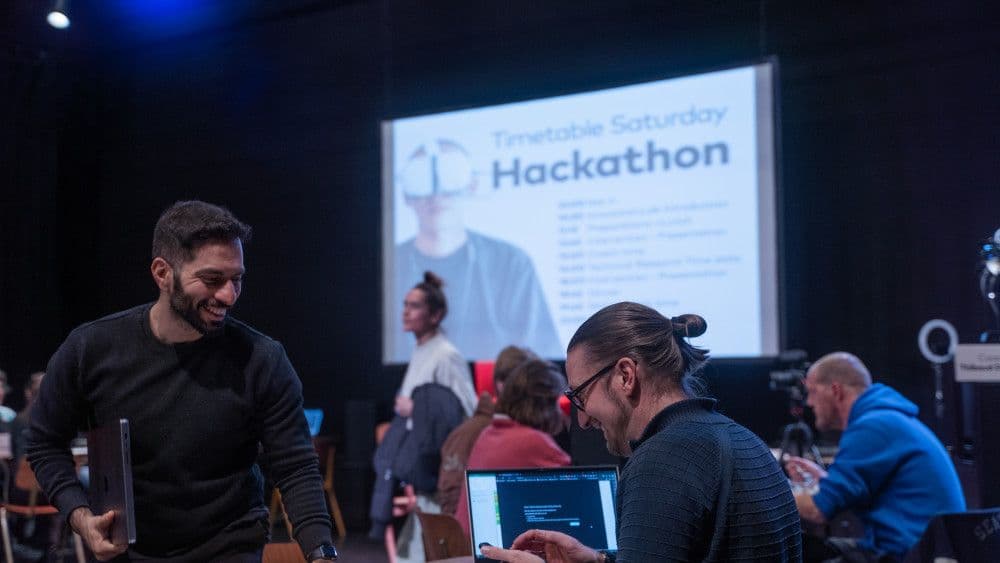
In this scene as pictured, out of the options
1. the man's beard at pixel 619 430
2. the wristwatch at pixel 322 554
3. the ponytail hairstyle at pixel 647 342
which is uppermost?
the ponytail hairstyle at pixel 647 342

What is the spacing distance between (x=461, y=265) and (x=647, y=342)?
19.5 ft

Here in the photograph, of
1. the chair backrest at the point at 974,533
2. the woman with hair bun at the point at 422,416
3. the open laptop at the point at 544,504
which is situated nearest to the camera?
the open laptop at the point at 544,504

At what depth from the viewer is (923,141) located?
616 cm

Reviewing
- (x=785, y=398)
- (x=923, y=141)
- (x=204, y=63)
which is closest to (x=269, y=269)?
(x=204, y=63)

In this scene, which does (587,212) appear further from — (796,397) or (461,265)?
(796,397)

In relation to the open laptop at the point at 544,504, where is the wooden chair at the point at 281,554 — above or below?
below

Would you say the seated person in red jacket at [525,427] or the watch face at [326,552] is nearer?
the watch face at [326,552]

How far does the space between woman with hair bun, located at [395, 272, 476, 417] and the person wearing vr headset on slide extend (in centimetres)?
205

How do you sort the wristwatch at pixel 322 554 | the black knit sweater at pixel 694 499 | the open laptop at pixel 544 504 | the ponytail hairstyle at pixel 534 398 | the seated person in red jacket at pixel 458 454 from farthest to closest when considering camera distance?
the seated person in red jacket at pixel 458 454 → the ponytail hairstyle at pixel 534 398 → the open laptop at pixel 544 504 → the wristwatch at pixel 322 554 → the black knit sweater at pixel 694 499

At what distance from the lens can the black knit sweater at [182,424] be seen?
219 centimetres

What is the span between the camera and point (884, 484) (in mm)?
3973

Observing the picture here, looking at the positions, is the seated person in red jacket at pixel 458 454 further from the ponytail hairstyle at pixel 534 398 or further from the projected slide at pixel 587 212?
the projected slide at pixel 587 212

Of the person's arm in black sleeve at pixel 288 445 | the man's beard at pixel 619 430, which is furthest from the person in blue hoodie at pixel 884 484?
the man's beard at pixel 619 430

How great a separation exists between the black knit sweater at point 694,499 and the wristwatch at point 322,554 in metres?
0.77
